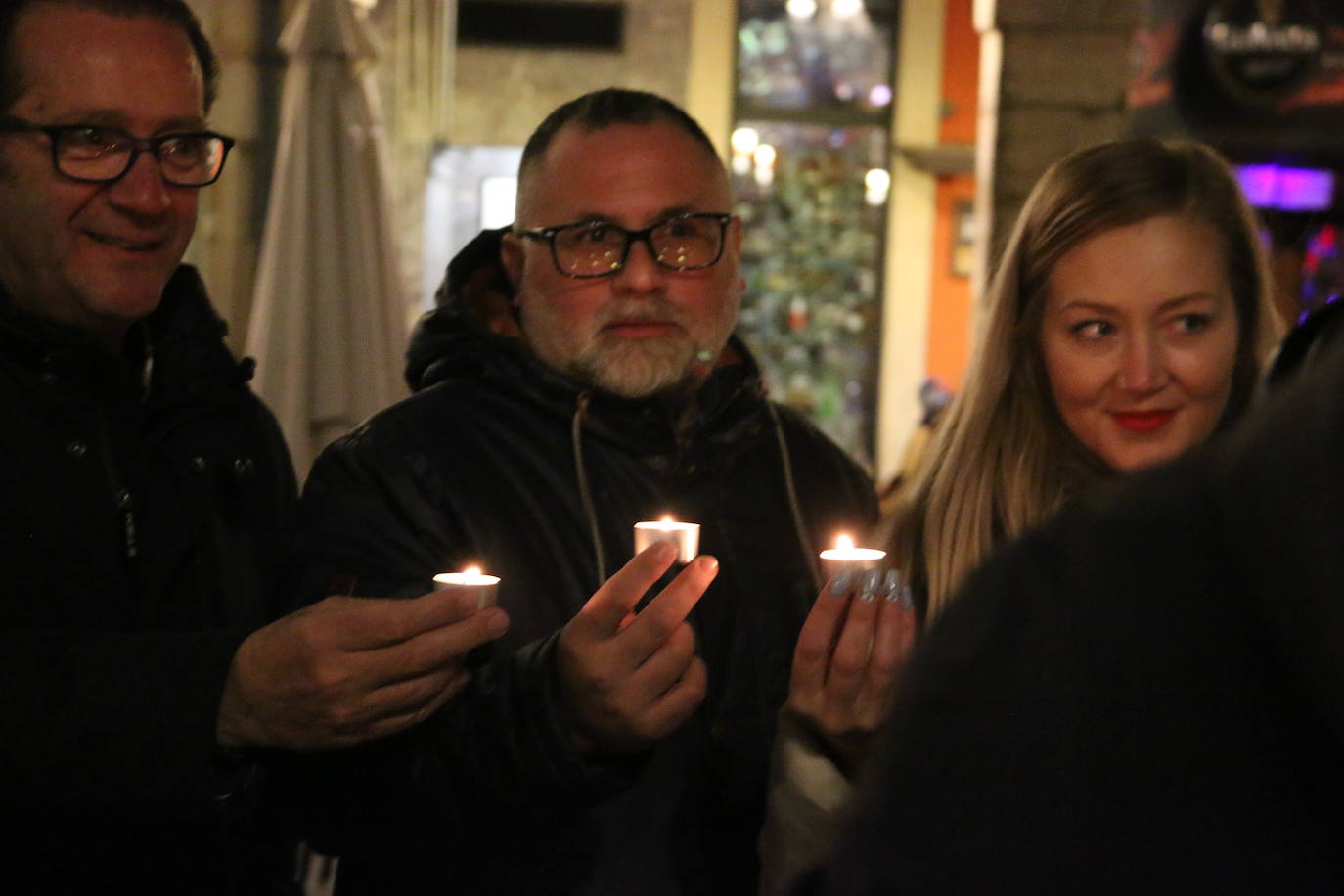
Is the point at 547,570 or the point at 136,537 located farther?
the point at 547,570

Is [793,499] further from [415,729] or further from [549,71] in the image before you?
[549,71]

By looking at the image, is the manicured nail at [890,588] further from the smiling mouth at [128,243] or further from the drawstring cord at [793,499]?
the smiling mouth at [128,243]

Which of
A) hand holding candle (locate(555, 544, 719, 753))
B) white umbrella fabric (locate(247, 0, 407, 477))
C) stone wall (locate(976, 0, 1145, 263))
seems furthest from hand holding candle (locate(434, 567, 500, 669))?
stone wall (locate(976, 0, 1145, 263))

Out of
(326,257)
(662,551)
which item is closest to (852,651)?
(662,551)

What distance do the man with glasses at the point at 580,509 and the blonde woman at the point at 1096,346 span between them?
0.30 metres

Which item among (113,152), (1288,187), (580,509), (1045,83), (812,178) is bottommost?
(580,509)

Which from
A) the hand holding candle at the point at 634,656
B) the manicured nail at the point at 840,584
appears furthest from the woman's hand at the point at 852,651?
the hand holding candle at the point at 634,656

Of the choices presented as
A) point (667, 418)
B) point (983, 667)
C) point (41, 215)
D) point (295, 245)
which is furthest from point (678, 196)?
point (295, 245)

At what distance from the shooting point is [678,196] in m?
2.42

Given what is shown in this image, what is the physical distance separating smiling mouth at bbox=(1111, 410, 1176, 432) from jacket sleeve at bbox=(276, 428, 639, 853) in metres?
1.00

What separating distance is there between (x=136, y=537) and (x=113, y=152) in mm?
598

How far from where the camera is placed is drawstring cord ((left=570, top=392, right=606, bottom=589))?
2.28m

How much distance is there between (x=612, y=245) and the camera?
240 cm

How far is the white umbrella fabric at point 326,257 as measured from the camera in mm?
4227
